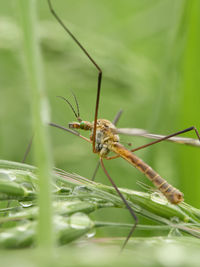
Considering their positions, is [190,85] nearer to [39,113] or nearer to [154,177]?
[154,177]

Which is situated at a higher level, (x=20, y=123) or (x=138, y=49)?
(x=138, y=49)

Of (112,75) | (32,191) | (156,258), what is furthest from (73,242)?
(112,75)

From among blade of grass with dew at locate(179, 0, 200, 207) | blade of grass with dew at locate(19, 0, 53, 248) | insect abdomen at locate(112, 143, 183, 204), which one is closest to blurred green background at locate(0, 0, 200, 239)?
blade of grass with dew at locate(179, 0, 200, 207)

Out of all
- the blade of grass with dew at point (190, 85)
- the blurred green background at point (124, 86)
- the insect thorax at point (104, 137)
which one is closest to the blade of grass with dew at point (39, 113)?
the blurred green background at point (124, 86)

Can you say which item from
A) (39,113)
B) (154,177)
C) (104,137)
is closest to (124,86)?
(104,137)

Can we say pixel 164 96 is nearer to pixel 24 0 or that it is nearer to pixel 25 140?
pixel 25 140

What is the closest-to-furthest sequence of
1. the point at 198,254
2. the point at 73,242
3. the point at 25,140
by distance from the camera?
the point at 198,254
the point at 73,242
the point at 25,140
